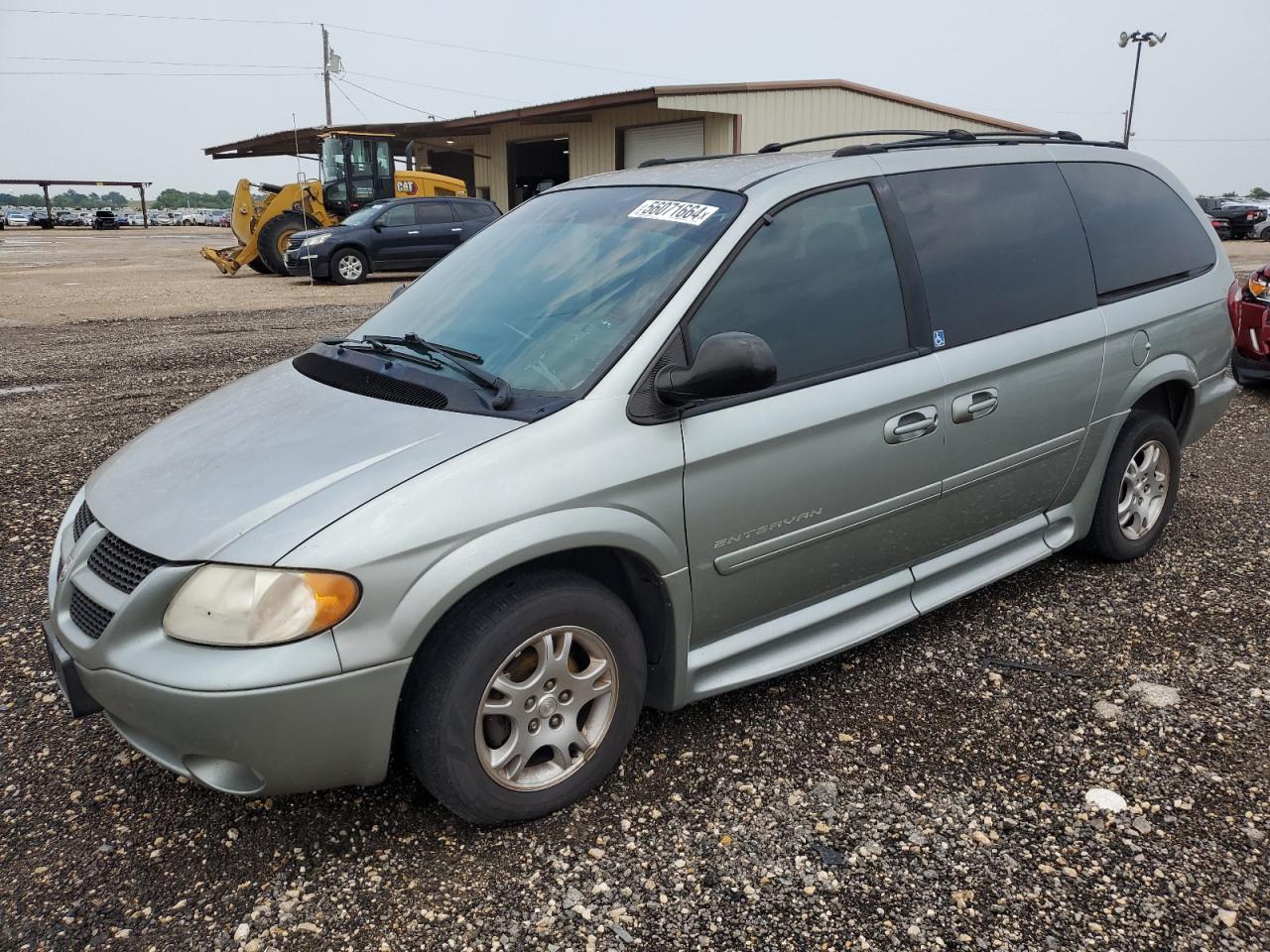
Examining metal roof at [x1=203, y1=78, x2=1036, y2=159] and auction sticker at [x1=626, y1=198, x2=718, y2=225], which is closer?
auction sticker at [x1=626, y1=198, x2=718, y2=225]

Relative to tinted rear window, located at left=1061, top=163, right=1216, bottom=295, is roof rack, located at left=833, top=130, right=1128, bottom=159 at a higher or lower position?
higher

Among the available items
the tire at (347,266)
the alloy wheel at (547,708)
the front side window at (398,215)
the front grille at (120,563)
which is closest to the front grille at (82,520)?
the front grille at (120,563)

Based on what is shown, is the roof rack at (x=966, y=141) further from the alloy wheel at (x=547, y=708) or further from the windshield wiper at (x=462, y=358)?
the alloy wheel at (x=547, y=708)

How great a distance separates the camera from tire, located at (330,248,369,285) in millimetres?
18047

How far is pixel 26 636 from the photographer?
12.2 ft

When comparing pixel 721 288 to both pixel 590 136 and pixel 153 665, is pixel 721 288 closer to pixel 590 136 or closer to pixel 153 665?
pixel 153 665

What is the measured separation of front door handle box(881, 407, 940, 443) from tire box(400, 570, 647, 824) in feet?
3.49

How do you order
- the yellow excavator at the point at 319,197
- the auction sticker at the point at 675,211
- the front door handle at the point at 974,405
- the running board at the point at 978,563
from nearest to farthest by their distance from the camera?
the auction sticker at the point at 675,211 → the front door handle at the point at 974,405 → the running board at the point at 978,563 → the yellow excavator at the point at 319,197

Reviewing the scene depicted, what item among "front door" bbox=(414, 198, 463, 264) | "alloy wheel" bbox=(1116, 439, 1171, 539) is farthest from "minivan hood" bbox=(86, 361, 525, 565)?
"front door" bbox=(414, 198, 463, 264)

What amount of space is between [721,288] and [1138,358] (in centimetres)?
209

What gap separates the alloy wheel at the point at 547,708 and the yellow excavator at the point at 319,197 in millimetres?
19522

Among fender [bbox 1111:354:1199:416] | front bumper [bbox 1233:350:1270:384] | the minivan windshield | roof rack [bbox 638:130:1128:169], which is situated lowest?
front bumper [bbox 1233:350:1270:384]

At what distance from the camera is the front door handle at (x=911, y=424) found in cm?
312

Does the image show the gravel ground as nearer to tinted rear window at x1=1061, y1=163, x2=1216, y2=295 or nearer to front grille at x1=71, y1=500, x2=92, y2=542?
front grille at x1=71, y1=500, x2=92, y2=542
